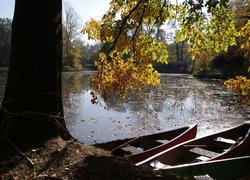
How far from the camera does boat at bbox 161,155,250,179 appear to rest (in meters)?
5.79

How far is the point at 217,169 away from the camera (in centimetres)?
628

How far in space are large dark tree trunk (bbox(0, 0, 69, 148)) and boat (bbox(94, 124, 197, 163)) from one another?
2838 mm

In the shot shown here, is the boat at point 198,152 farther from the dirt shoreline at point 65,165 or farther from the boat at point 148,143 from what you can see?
the dirt shoreline at point 65,165

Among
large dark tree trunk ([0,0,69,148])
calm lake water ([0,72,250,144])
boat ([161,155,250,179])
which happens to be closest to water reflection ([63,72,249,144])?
calm lake water ([0,72,250,144])

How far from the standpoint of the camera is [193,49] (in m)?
8.30

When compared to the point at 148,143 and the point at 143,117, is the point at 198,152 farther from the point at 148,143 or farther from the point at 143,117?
the point at 143,117

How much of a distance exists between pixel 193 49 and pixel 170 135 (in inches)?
98.5

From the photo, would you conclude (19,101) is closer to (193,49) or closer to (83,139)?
(193,49)

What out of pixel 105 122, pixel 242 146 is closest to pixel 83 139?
pixel 105 122

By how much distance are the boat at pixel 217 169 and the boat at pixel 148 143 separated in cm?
122

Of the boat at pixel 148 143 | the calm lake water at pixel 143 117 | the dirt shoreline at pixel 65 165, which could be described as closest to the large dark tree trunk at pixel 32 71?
the dirt shoreline at pixel 65 165

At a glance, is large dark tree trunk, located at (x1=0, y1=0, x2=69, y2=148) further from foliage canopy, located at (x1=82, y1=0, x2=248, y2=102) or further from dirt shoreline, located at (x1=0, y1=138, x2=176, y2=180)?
foliage canopy, located at (x1=82, y1=0, x2=248, y2=102)

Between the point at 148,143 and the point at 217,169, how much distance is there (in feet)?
9.05

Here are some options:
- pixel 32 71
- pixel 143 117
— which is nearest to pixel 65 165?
pixel 32 71
